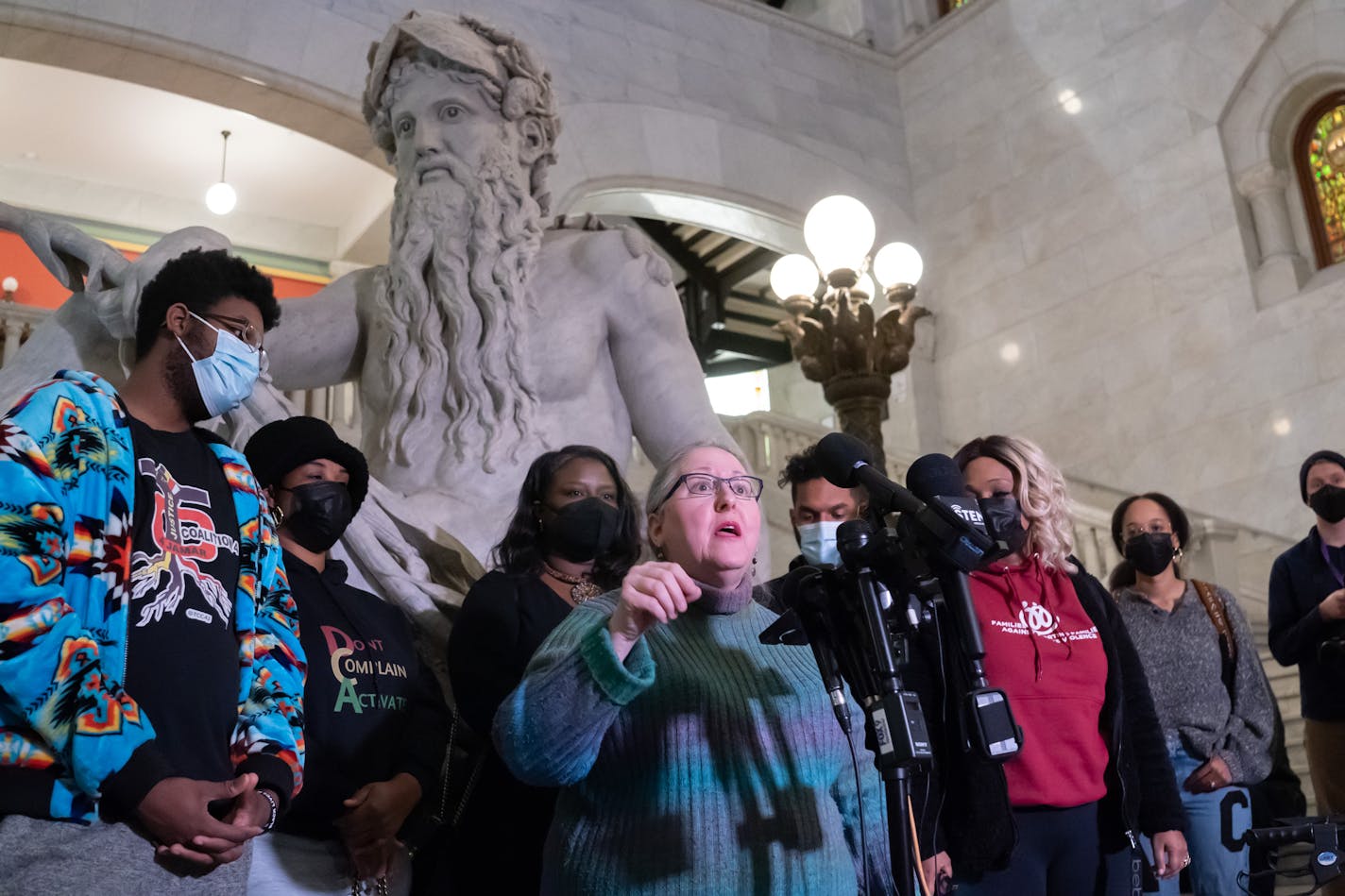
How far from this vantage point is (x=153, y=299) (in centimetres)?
199

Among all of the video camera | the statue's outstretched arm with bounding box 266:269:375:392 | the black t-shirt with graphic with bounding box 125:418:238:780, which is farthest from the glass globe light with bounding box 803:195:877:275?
the black t-shirt with graphic with bounding box 125:418:238:780

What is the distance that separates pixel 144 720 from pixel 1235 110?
11.4m

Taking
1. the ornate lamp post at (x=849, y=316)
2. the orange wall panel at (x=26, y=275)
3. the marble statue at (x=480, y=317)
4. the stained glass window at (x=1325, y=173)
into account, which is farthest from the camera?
the orange wall panel at (x=26, y=275)

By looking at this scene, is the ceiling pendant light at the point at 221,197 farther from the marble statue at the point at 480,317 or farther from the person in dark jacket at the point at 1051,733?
the person in dark jacket at the point at 1051,733

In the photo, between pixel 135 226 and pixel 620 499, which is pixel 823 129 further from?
pixel 620 499

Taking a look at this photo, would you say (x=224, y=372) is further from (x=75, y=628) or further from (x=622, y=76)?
(x=622, y=76)

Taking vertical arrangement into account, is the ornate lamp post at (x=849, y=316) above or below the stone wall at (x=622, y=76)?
below

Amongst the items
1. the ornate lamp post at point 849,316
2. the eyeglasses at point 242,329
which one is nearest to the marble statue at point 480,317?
the eyeglasses at point 242,329

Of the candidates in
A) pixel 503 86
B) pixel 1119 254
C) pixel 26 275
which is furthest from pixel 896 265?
pixel 26 275

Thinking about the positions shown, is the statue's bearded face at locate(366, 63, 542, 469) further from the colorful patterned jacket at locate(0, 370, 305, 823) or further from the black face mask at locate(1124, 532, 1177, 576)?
the black face mask at locate(1124, 532, 1177, 576)

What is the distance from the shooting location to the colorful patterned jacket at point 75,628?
58.1 inches

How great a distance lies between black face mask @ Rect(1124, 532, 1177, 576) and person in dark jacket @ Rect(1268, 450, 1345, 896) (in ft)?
1.54

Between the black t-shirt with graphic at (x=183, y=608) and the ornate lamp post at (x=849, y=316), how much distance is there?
12.9ft

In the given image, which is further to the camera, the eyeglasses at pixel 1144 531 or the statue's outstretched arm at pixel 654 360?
the eyeglasses at pixel 1144 531
